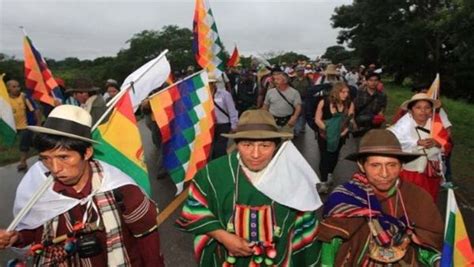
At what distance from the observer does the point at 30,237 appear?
2.48 m

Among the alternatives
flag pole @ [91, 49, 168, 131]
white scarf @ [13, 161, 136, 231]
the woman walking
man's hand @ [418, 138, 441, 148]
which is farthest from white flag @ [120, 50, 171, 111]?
the woman walking

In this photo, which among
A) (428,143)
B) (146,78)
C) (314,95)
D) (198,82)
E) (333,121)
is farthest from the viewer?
(314,95)

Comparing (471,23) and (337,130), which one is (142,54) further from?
(337,130)

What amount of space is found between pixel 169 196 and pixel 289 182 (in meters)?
4.61

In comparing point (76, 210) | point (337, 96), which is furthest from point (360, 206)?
point (337, 96)

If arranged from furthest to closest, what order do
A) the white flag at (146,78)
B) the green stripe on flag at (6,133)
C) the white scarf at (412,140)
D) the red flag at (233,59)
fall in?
the red flag at (233,59) < the green stripe on flag at (6,133) < the white scarf at (412,140) < the white flag at (146,78)

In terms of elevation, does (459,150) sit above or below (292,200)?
below

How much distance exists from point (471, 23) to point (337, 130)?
8.42m

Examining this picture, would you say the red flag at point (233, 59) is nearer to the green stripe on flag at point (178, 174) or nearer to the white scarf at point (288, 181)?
the green stripe on flag at point (178, 174)

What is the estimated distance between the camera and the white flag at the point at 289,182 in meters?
2.71

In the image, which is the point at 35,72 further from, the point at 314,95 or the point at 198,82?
the point at 314,95

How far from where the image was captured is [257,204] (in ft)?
9.00

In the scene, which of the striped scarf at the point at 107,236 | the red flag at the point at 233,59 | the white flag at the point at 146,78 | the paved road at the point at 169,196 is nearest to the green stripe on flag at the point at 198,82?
the white flag at the point at 146,78

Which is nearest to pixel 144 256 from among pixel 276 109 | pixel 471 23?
pixel 276 109
